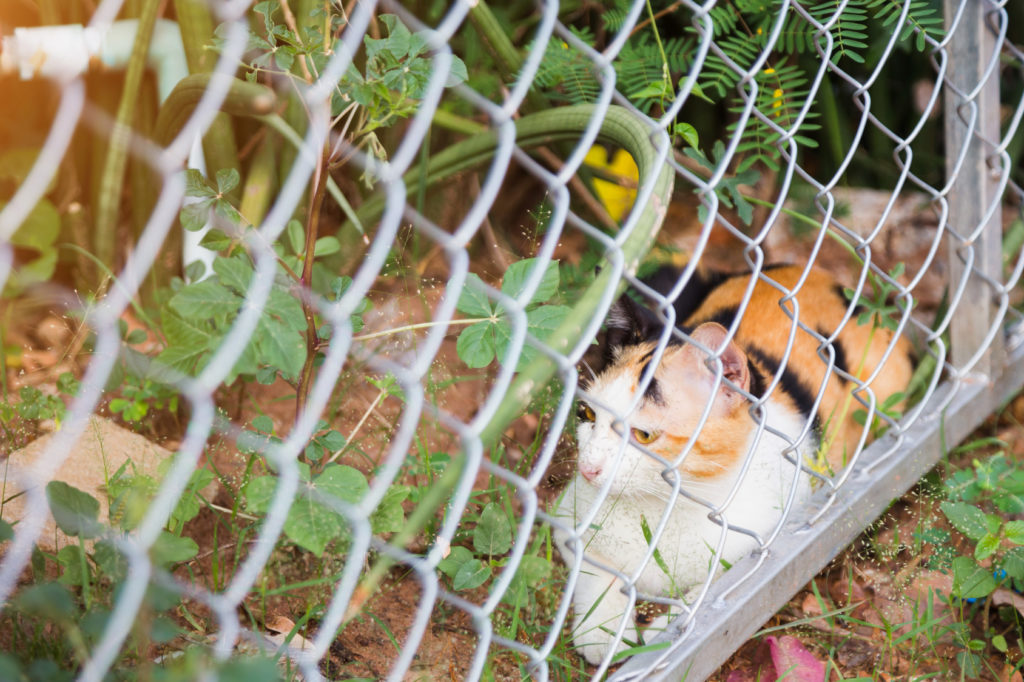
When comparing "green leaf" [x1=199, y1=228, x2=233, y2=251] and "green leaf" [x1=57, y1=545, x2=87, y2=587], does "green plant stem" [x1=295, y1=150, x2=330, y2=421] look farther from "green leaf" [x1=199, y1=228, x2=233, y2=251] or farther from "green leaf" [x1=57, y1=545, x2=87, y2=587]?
"green leaf" [x1=57, y1=545, x2=87, y2=587]

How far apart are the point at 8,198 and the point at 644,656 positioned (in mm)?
1875

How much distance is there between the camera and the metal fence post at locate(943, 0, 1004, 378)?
6.20 feet

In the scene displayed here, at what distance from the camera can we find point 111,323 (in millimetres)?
708

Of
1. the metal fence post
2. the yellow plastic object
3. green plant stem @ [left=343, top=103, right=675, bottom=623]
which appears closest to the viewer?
green plant stem @ [left=343, top=103, right=675, bottom=623]

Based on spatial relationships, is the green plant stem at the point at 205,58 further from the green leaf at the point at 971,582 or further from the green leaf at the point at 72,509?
the green leaf at the point at 971,582

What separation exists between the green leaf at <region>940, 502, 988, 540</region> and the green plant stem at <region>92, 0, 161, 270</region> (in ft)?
5.96

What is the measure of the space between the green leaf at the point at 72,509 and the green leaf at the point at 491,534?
57 centimetres

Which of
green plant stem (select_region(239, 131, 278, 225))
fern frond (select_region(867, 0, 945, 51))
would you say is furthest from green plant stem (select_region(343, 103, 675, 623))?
fern frond (select_region(867, 0, 945, 51))

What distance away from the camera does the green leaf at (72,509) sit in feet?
3.80

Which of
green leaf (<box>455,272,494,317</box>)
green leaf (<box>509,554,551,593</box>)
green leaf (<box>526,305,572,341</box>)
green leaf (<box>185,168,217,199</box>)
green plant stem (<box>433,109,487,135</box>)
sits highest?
green leaf (<box>185,168,217,199</box>)

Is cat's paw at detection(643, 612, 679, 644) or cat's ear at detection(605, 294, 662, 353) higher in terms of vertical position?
cat's ear at detection(605, 294, 662, 353)

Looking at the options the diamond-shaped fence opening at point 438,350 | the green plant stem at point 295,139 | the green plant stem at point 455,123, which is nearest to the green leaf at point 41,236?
the diamond-shaped fence opening at point 438,350

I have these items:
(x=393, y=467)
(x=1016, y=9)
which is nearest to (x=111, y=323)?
(x=393, y=467)

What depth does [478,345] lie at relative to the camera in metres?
1.29
